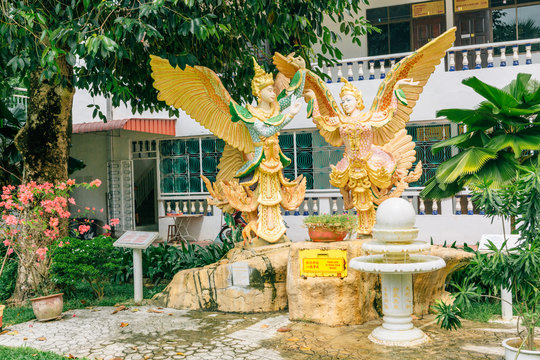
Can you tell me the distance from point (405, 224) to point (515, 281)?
Result: 1.13 m

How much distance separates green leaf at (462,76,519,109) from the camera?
6926 mm

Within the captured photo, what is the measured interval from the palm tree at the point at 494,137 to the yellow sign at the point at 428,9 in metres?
6.39

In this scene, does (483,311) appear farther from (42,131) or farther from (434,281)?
(42,131)

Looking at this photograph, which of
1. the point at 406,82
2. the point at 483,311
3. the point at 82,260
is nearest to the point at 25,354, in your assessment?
the point at 82,260

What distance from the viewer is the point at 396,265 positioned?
16.3 ft

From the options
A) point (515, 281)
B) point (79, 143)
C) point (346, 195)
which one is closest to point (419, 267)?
point (515, 281)

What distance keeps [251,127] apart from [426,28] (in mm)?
8187

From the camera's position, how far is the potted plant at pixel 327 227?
615cm

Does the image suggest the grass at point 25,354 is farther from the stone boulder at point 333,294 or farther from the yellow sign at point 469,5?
the yellow sign at point 469,5

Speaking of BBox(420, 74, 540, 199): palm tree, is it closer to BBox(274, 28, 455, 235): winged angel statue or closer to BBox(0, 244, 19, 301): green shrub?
BBox(274, 28, 455, 235): winged angel statue

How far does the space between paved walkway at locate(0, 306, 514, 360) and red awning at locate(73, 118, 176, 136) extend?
22.1 feet

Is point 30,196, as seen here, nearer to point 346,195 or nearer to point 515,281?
point 346,195

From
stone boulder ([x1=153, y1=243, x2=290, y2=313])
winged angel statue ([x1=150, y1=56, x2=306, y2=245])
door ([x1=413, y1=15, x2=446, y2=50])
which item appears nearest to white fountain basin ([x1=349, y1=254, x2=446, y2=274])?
stone boulder ([x1=153, y1=243, x2=290, y2=313])

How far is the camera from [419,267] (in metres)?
4.93
